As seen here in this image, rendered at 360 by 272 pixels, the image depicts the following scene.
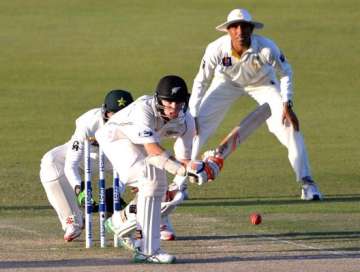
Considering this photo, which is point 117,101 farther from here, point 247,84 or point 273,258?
point 247,84

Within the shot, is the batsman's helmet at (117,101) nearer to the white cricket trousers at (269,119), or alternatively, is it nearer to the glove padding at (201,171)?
the glove padding at (201,171)

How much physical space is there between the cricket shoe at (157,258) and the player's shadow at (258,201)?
11.9 feet

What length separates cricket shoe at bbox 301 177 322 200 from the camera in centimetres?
1372

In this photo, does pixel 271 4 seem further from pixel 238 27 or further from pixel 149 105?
pixel 149 105

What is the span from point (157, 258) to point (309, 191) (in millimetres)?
4303

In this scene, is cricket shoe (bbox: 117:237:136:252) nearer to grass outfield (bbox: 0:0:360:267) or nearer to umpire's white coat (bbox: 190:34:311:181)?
grass outfield (bbox: 0:0:360:267)

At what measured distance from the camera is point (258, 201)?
45.0ft

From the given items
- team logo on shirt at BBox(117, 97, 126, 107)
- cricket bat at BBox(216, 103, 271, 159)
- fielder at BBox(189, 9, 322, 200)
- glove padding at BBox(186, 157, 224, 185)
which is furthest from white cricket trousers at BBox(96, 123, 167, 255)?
fielder at BBox(189, 9, 322, 200)

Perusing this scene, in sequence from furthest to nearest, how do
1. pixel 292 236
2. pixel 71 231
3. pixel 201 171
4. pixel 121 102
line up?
pixel 292 236 → pixel 121 102 → pixel 71 231 → pixel 201 171

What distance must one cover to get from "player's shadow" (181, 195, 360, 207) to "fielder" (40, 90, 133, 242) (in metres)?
2.32

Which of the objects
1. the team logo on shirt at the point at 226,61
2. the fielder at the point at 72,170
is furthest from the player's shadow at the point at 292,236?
the team logo on shirt at the point at 226,61

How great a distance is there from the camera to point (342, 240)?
1100 cm

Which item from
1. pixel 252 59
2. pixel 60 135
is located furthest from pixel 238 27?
pixel 60 135

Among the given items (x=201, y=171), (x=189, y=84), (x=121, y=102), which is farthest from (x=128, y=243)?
(x=189, y=84)
